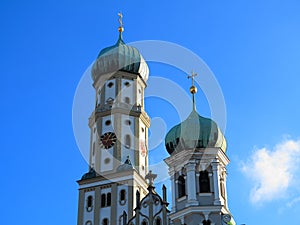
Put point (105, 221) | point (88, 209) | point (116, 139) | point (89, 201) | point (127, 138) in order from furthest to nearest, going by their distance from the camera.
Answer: point (127, 138) < point (116, 139) < point (89, 201) < point (88, 209) < point (105, 221)

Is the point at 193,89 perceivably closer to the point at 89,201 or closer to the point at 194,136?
the point at 194,136

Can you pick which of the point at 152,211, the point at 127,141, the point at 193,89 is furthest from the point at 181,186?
the point at 127,141

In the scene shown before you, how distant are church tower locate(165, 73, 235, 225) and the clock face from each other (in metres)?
7.87

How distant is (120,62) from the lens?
4394cm

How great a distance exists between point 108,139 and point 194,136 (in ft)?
32.1

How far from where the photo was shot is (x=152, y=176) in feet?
106

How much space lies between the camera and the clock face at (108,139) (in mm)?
40312

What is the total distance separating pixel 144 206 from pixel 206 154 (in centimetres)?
391

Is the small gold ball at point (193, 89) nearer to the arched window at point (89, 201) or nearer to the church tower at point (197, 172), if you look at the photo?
the church tower at point (197, 172)

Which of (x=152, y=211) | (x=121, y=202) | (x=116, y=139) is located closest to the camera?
(x=152, y=211)

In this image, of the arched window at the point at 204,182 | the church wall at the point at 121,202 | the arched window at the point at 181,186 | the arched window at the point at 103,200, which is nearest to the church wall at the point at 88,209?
the arched window at the point at 103,200

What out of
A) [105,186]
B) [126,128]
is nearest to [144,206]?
[105,186]

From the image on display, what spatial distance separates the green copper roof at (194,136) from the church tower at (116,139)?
6.22 metres

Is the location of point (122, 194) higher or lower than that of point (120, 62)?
lower
